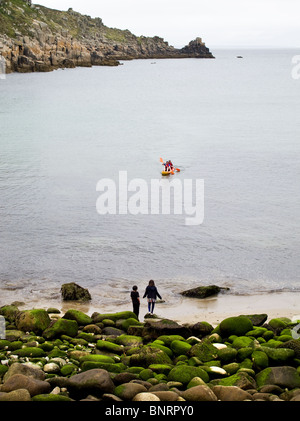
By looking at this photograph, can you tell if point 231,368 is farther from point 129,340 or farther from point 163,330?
point 129,340

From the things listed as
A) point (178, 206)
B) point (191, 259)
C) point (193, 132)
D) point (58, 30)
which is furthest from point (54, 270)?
point (58, 30)

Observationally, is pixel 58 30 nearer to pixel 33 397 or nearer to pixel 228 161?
pixel 228 161

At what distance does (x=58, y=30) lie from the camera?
198750mm

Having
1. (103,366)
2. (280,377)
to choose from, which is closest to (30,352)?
(103,366)

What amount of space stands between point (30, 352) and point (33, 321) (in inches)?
104

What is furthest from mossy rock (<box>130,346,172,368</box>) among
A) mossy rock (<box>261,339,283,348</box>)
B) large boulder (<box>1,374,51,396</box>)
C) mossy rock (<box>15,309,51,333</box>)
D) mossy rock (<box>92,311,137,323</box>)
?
mossy rock (<box>92,311,137,323</box>)

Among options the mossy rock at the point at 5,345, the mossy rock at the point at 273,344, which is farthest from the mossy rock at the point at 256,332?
the mossy rock at the point at 5,345

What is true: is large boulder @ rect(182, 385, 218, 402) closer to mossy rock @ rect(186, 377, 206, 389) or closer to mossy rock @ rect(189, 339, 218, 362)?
mossy rock @ rect(186, 377, 206, 389)

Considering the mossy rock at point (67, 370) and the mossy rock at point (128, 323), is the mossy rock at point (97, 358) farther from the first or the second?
the mossy rock at point (128, 323)

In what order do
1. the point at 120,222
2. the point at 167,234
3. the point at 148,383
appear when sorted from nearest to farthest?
the point at 148,383
the point at 167,234
the point at 120,222

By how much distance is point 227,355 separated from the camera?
13.5 metres

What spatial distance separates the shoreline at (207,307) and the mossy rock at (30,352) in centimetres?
625

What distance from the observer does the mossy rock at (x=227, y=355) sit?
13502 millimetres

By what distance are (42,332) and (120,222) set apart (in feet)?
54.5
